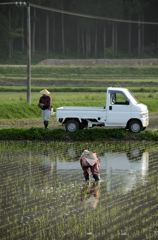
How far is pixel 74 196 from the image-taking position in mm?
12953

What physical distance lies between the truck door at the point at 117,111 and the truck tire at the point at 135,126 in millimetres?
197

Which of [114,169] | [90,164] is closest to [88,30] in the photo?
[114,169]

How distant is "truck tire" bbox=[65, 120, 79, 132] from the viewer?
22666mm

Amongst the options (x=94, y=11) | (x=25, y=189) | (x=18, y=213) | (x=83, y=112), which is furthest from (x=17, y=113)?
(x=94, y=11)

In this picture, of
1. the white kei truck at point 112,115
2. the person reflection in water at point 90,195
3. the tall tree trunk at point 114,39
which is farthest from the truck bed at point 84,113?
the tall tree trunk at point 114,39

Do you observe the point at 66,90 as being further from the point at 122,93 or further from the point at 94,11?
the point at 94,11

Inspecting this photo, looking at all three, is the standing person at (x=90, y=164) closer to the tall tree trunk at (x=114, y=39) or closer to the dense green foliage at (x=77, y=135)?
the dense green foliage at (x=77, y=135)

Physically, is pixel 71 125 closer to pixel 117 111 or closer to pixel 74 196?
pixel 117 111

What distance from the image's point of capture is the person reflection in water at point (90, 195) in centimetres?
1236

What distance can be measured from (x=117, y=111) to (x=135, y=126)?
728mm

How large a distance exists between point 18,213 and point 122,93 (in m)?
11.7

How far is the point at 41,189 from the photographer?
13562 millimetres

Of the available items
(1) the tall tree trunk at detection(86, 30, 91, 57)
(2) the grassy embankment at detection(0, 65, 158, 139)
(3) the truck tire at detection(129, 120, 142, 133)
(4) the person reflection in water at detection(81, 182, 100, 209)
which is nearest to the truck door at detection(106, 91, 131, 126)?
(3) the truck tire at detection(129, 120, 142, 133)

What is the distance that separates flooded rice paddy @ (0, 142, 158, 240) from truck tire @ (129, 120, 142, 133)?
102 inches
